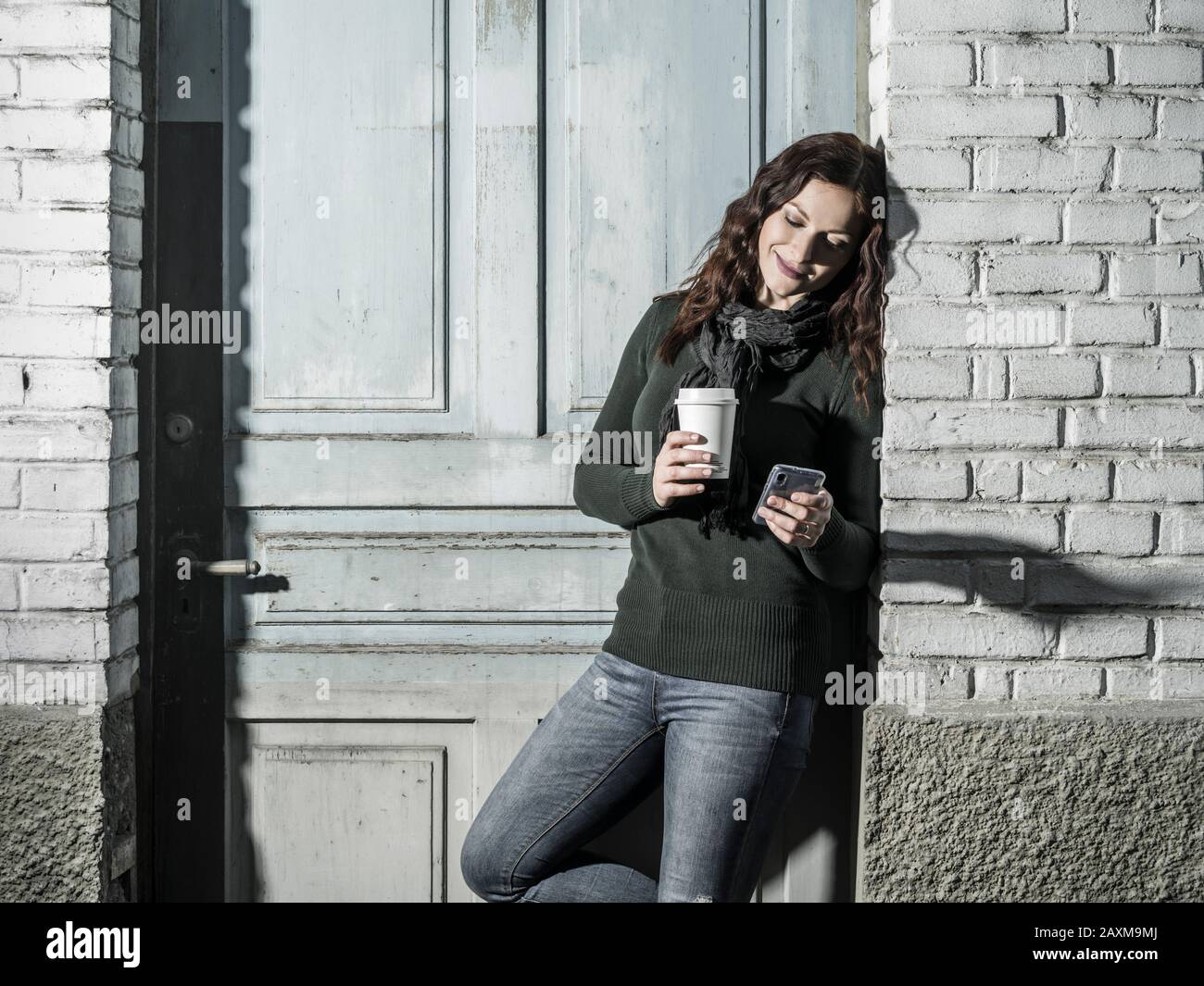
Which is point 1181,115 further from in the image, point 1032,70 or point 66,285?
point 66,285

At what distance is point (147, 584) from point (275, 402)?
0.51m

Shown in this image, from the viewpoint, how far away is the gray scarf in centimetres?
195

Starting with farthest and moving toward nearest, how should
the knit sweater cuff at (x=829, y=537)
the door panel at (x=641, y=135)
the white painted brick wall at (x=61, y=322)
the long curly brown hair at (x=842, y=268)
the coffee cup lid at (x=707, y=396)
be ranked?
1. the door panel at (x=641, y=135)
2. the white painted brick wall at (x=61, y=322)
3. the long curly brown hair at (x=842, y=268)
4. the knit sweater cuff at (x=829, y=537)
5. the coffee cup lid at (x=707, y=396)

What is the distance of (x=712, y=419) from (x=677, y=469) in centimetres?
11

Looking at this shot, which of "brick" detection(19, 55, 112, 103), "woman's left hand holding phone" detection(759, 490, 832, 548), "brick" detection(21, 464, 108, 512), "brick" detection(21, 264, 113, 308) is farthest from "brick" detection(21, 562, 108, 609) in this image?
"woman's left hand holding phone" detection(759, 490, 832, 548)

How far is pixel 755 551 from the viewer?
1975mm

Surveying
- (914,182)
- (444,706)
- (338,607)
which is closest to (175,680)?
(338,607)

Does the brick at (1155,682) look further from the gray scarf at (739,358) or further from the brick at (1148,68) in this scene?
the brick at (1148,68)

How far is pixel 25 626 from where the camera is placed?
7.16 feet

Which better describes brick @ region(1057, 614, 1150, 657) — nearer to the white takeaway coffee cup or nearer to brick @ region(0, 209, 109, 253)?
the white takeaway coffee cup

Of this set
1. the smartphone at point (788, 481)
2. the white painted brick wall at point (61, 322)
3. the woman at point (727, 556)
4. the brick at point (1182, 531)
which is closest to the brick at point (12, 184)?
the white painted brick wall at point (61, 322)

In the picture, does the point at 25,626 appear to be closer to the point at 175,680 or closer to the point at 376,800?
the point at 175,680

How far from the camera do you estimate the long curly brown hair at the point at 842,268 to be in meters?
2.03

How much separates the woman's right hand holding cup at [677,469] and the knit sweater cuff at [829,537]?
0.78ft
